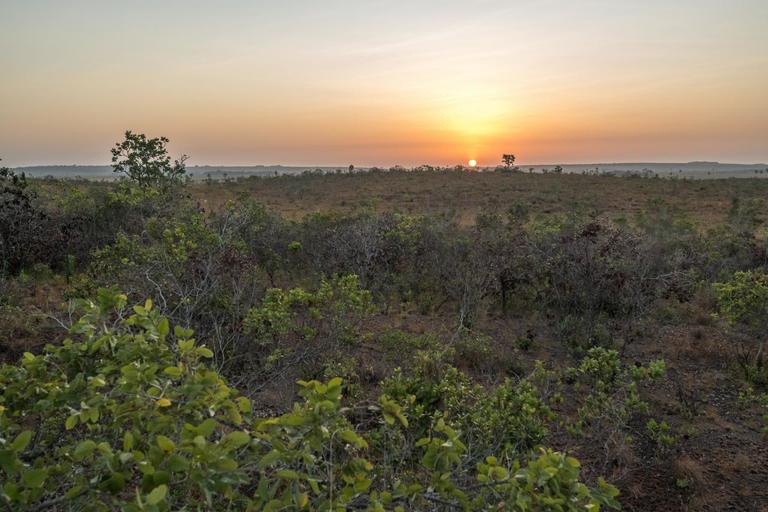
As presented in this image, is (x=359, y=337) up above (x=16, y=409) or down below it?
below

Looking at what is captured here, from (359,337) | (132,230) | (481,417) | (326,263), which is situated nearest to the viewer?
(481,417)

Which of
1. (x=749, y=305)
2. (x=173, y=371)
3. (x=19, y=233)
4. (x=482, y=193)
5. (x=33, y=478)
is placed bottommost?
(x=749, y=305)

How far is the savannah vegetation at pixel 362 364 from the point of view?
1.55 m

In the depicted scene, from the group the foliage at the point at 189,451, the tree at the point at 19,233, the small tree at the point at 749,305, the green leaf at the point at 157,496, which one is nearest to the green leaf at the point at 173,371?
the foliage at the point at 189,451

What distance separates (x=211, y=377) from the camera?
1.55 m

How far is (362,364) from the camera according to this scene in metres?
6.04

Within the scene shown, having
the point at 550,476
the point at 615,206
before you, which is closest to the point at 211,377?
the point at 550,476

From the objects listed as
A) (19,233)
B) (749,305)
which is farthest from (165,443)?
(19,233)

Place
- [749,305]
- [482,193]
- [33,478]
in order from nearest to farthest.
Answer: [33,478], [749,305], [482,193]

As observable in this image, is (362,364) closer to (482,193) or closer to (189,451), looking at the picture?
(189,451)

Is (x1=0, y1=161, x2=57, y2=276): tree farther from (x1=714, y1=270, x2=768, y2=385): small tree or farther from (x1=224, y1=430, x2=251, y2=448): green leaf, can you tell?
(x1=714, y1=270, x2=768, y2=385): small tree

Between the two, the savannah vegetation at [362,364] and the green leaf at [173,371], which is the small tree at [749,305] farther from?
the green leaf at [173,371]

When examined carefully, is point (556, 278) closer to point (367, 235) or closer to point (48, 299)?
point (367, 235)

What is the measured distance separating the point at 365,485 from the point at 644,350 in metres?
6.64
